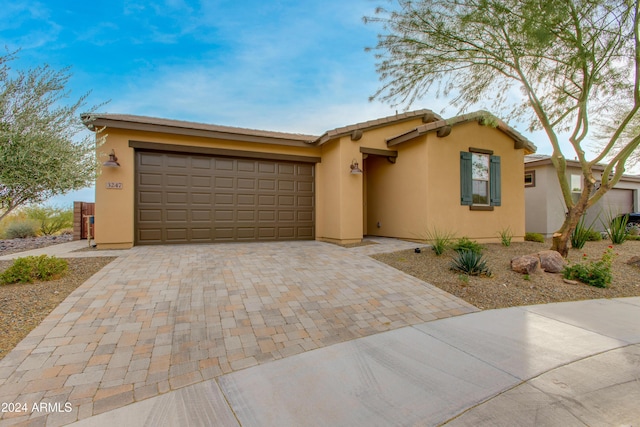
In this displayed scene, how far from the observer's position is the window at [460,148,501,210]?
8.95 m

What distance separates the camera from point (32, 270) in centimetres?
450

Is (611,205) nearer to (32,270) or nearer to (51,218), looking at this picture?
(32,270)

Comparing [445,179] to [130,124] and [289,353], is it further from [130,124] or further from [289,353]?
[130,124]

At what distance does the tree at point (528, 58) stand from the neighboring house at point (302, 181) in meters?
1.13

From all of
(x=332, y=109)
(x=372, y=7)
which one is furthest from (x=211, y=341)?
(x=332, y=109)

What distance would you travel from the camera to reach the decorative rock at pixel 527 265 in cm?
563

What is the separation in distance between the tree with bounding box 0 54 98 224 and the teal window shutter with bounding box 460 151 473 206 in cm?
898

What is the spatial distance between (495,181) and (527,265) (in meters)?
4.52

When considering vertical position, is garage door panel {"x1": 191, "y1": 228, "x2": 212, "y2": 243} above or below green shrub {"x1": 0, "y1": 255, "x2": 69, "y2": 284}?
above

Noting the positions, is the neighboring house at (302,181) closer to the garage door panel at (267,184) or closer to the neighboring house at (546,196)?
the garage door panel at (267,184)

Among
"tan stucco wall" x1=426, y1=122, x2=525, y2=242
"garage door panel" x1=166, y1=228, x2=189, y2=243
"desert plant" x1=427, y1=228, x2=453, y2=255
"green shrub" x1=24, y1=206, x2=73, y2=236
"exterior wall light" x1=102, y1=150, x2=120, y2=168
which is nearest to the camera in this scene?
"desert plant" x1=427, y1=228, x2=453, y2=255

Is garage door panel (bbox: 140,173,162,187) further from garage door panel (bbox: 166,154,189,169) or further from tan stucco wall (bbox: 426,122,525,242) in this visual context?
tan stucco wall (bbox: 426,122,525,242)

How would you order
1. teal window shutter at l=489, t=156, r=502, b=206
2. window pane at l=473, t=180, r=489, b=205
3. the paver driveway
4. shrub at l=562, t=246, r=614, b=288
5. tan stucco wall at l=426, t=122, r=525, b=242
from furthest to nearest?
teal window shutter at l=489, t=156, r=502, b=206, window pane at l=473, t=180, r=489, b=205, tan stucco wall at l=426, t=122, r=525, b=242, shrub at l=562, t=246, r=614, b=288, the paver driveway

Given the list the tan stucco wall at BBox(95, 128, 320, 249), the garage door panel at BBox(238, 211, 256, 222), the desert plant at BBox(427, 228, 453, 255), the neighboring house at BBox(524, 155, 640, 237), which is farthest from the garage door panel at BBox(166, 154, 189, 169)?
the neighboring house at BBox(524, 155, 640, 237)
